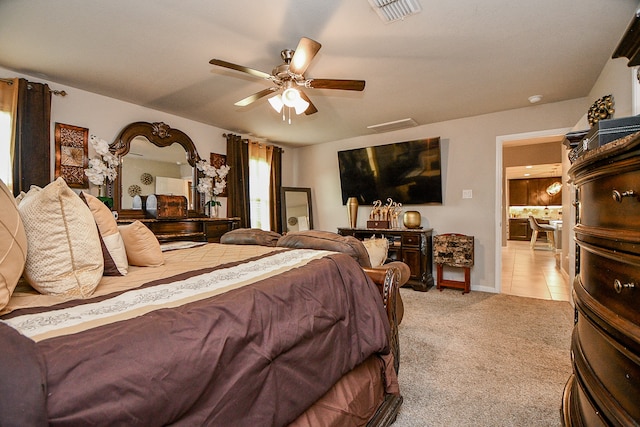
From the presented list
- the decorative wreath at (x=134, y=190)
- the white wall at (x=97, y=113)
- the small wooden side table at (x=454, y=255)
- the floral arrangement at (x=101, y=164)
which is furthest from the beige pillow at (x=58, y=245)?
the small wooden side table at (x=454, y=255)

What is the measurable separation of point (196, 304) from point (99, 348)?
0.88ft

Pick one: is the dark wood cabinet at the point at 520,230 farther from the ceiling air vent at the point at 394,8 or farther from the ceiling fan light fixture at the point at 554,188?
the ceiling air vent at the point at 394,8

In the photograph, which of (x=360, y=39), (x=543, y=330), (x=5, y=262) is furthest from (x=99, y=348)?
(x=543, y=330)

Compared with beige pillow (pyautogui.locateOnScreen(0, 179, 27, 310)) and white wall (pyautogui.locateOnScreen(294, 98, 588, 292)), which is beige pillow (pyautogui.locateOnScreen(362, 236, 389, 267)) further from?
white wall (pyautogui.locateOnScreen(294, 98, 588, 292))

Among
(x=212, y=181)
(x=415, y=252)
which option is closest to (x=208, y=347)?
(x=415, y=252)

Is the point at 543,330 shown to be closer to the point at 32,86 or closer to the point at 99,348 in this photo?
the point at 99,348

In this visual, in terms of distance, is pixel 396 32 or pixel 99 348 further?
pixel 396 32

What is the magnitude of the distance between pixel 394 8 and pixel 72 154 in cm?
339

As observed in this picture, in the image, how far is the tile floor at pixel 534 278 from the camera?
3971 mm

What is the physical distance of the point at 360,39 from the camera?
90.4 inches

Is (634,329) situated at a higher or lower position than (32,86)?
lower

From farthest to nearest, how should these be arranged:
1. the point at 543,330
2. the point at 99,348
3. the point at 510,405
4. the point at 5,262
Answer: the point at 543,330 → the point at 510,405 → the point at 5,262 → the point at 99,348

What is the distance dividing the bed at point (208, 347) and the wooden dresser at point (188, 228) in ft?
7.00

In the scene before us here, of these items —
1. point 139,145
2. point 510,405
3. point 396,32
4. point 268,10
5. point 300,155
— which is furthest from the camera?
point 300,155
